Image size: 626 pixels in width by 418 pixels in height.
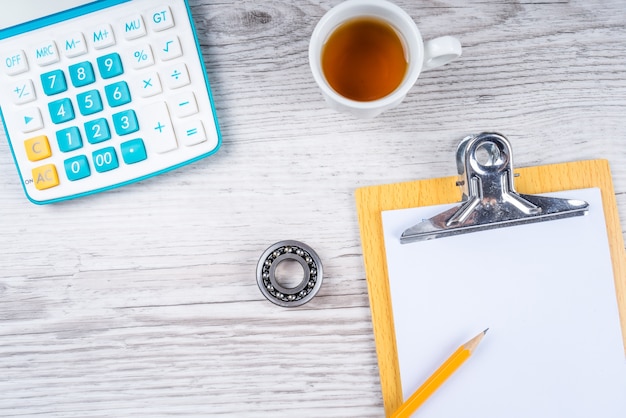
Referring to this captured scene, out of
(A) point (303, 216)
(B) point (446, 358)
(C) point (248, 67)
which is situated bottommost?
(B) point (446, 358)

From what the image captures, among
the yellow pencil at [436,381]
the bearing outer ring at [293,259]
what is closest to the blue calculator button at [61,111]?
the bearing outer ring at [293,259]

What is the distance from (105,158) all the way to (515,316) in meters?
0.38

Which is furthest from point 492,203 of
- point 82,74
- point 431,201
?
point 82,74

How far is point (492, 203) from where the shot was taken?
48 centimetres

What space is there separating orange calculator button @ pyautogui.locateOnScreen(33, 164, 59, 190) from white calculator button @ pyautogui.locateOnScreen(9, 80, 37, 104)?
0.19 ft

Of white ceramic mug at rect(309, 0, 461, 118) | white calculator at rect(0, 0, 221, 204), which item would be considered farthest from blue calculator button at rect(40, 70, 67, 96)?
white ceramic mug at rect(309, 0, 461, 118)

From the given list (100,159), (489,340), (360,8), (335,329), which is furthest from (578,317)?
(100,159)

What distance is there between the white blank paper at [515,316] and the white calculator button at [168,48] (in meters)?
0.22

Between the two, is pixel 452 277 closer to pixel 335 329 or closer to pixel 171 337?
pixel 335 329

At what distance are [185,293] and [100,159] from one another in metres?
0.14

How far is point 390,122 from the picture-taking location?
0.51m

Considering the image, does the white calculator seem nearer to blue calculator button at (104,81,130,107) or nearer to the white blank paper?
blue calculator button at (104,81,130,107)

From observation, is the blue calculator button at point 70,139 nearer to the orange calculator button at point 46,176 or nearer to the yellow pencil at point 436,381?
the orange calculator button at point 46,176

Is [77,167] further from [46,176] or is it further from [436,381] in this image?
[436,381]
